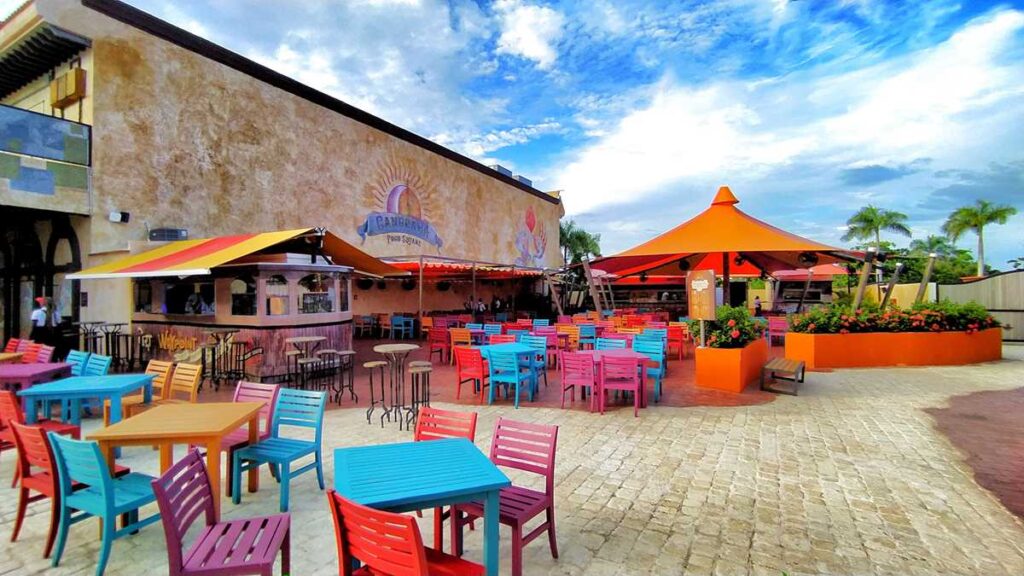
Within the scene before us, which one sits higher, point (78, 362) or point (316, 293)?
point (316, 293)

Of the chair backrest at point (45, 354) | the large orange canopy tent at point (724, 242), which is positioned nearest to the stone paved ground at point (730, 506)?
the large orange canopy tent at point (724, 242)

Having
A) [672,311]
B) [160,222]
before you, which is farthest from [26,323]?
[672,311]

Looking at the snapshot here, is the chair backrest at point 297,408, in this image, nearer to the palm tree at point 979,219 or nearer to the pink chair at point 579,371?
the pink chair at point 579,371

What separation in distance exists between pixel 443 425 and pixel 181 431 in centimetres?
169

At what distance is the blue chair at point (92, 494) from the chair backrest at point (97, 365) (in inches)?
148

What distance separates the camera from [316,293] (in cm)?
1034

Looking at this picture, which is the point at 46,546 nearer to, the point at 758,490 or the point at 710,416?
the point at 758,490

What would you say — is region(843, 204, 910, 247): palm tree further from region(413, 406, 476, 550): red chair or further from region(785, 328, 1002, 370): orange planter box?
region(413, 406, 476, 550): red chair

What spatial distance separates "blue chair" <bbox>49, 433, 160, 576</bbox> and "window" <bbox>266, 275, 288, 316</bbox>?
21.3 ft

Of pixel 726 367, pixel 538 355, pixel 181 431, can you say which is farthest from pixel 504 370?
pixel 181 431

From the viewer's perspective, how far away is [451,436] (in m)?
3.48

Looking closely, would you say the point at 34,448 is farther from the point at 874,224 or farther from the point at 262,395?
the point at 874,224

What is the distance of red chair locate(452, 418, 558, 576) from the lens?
9.07 feet

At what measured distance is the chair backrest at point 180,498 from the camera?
220 cm
